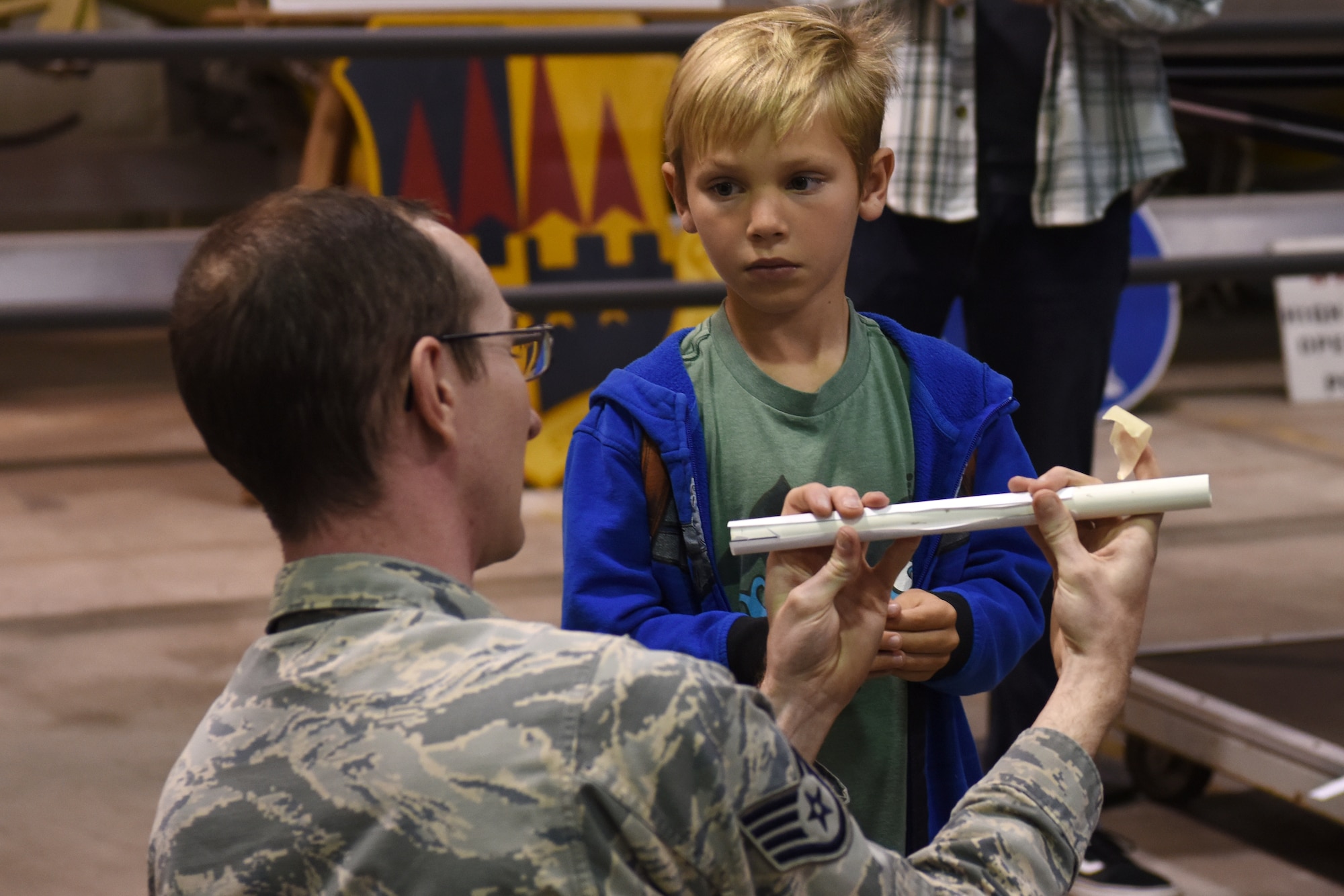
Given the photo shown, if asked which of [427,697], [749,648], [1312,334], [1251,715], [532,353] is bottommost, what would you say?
[1312,334]

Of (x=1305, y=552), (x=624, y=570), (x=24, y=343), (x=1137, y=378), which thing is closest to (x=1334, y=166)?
(x=1137, y=378)

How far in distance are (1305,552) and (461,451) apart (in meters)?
2.61

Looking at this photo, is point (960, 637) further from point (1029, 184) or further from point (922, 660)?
point (1029, 184)

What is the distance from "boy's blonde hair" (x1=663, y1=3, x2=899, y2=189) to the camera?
3.08 ft

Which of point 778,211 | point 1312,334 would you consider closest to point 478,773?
point 778,211

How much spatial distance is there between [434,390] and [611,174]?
2802 mm

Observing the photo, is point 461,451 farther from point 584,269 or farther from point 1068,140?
point 584,269

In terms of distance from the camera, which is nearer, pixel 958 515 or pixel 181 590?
pixel 958 515

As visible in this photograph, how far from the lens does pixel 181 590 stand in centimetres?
282

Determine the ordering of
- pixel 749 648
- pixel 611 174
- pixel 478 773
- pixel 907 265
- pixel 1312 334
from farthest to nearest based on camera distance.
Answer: pixel 1312 334 < pixel 611 174 < pixel 907 265 < pixel 749 648 < pixel 478 773

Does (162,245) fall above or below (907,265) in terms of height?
below

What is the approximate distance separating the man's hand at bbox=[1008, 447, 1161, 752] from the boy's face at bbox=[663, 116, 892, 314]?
24 cm

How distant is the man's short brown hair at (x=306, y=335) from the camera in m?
0.67

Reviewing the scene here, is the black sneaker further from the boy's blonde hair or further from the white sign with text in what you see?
the white sign with text
